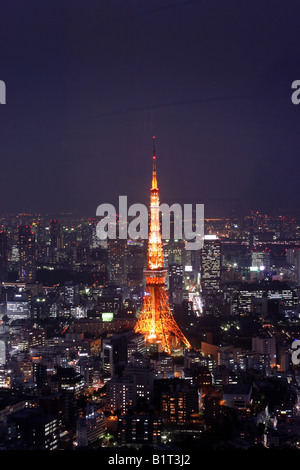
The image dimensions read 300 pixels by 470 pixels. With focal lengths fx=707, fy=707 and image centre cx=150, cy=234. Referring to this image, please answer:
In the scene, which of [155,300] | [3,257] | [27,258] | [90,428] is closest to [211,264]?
[27,258]

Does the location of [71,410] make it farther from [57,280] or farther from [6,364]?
[57,280]

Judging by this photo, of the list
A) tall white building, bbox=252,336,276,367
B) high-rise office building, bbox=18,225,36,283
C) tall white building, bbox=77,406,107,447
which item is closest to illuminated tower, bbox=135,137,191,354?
tall white building, bbox=252,336,276,367

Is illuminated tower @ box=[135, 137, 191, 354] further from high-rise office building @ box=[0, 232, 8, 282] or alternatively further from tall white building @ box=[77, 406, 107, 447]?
tall white building @ box=[77, 406, 107, 447]

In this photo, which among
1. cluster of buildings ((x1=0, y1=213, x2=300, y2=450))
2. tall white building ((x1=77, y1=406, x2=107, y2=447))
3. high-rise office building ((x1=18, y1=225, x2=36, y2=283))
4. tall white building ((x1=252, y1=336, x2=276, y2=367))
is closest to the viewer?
tall white building ((x1=77, y1=406, x2=107, y2=447))

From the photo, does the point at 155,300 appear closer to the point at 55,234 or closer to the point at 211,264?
the point at 55,234

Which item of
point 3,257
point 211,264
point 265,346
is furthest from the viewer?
point 211,264

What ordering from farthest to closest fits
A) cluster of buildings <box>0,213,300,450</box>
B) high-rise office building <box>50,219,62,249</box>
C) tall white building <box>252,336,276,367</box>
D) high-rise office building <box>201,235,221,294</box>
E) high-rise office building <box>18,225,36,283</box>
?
high-rise office building <box>201,235,221,294</box>, high-rise office building <box>18,225,36,283</box>, high-rise office building <box>50,219,62,249</box>, tall white building <box>252,336,276,367</box>, cluster of buildings <box>0,213,300,450</box>

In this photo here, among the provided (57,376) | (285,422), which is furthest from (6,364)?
(285,422)

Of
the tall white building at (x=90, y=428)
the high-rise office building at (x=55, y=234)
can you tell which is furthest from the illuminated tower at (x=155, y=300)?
the tall white building at (x=90, y=428)

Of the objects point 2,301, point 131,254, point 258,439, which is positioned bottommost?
point 258,439
